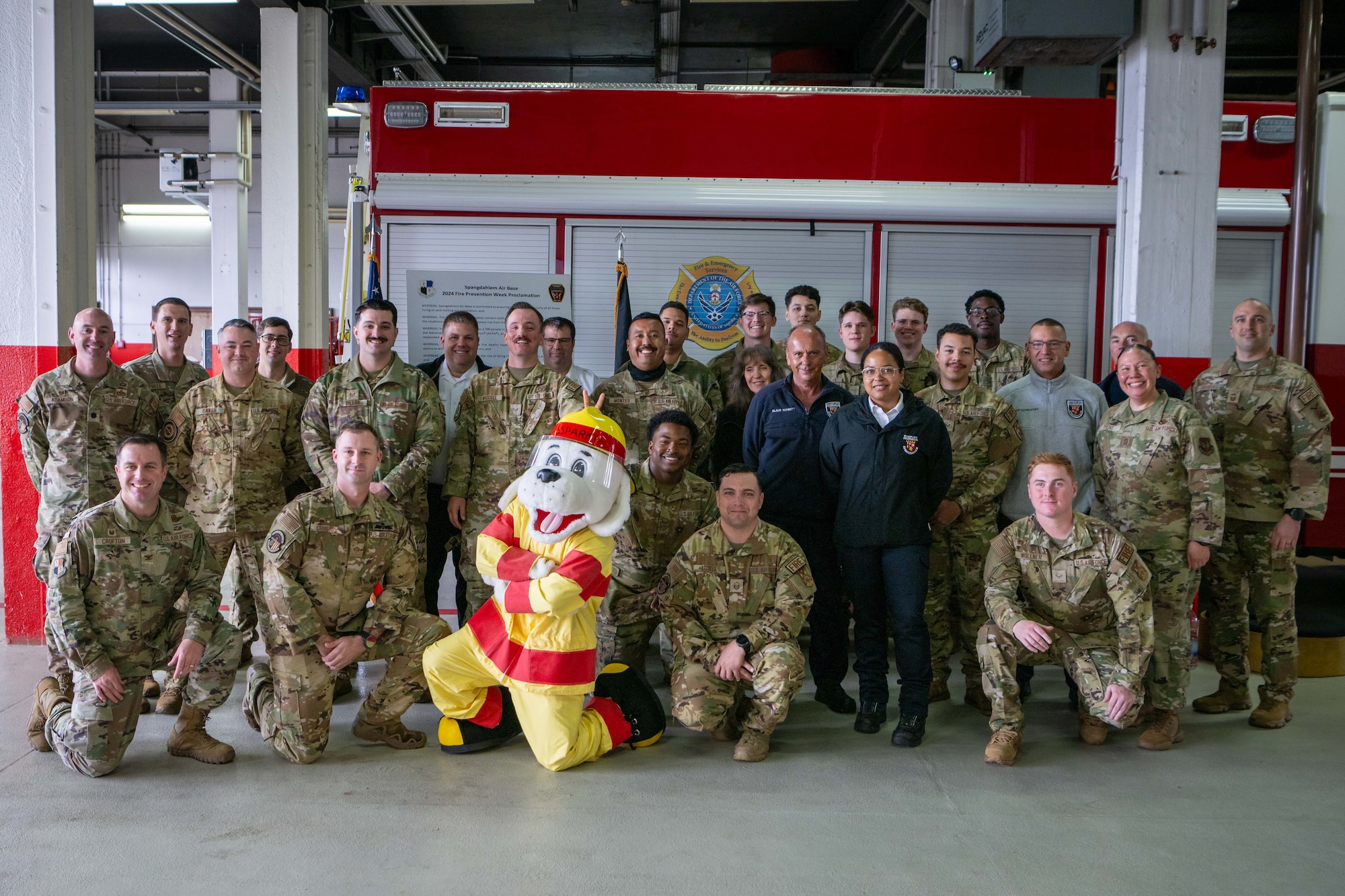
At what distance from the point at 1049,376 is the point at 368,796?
3597 millimetres

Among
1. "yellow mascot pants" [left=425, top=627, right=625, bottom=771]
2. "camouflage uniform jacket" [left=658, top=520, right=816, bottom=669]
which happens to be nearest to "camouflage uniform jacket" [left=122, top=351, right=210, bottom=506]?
"yellow mascot pants" [left=425, top=627, right=625, bottom=771]

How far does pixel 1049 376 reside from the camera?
4727mm

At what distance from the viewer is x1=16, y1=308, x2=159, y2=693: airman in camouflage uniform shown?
462cm

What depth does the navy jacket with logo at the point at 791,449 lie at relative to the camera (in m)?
4.32

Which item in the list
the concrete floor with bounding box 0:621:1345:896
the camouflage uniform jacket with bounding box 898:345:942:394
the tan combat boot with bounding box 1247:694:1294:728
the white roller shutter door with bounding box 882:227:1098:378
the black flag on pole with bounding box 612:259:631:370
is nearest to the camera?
the concrete floor with bounding box 0:621:1345:896

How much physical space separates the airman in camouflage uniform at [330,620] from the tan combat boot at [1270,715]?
3.61 metres

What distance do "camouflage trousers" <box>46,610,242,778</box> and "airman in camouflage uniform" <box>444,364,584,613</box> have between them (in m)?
1.27

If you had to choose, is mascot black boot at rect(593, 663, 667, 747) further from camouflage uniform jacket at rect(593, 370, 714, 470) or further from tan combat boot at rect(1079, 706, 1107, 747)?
tan combat boot at rect(1079, 706, 1107, 747)

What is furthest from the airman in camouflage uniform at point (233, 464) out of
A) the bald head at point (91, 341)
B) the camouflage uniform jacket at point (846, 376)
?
the camouflage uniform jacket at point (846, 376)

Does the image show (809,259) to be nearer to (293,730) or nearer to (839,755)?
(839,755)

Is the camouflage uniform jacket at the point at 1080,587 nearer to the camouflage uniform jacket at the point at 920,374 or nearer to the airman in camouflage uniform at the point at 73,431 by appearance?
the camouflage uniform jacket at the point at 920,374

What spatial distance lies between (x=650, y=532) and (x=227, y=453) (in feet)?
6.54

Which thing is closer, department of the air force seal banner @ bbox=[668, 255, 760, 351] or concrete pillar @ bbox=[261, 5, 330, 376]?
department of the air force seal banner @ bbox=[668, 255, 760, 351]

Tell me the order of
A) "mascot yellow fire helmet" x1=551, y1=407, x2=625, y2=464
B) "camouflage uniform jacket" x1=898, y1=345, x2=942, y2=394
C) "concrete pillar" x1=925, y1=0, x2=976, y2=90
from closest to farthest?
"mascot yellow fire helmet" x1=551, y1=407, x2=625, y2=464 → "camouflage uniform jacket" x1=898, y1=345, x2=942, y2=394 → "concrete pillar" x1=925, y1=0, x2=976, y2=90
